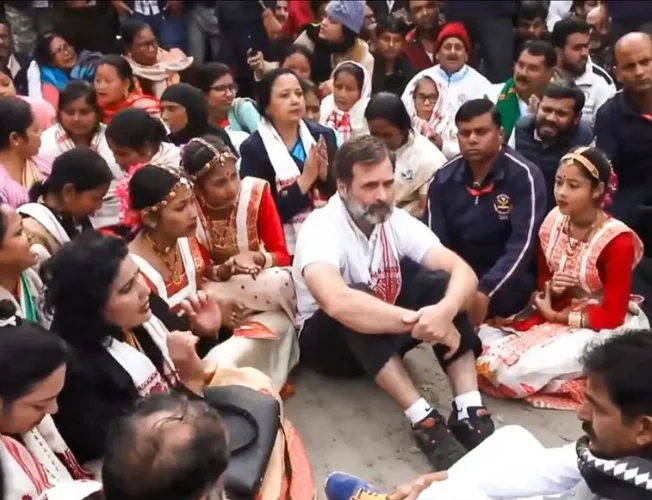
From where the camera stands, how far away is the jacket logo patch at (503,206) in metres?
3.41

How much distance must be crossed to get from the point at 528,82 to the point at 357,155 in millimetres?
1995

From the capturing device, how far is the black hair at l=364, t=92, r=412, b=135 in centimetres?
384

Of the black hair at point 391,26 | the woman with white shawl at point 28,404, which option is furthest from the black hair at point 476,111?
the black hair at point 391,26

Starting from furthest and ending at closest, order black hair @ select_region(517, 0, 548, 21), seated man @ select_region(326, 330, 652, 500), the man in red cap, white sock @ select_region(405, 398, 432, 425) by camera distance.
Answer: black hair @ select_region(517, 0, 548, 21)
the man in red cap
white sock @ select_region(405, 398, 432, 425)
seated man @ select_region(326, 330, 652, 500)

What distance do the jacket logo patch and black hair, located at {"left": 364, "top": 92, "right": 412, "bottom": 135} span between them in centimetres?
69

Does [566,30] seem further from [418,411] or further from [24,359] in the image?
[24,359]

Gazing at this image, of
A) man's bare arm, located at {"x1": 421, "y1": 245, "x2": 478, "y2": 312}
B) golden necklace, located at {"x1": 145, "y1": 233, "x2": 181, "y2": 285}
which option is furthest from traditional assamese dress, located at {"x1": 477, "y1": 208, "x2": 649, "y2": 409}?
golden necklace, located at {"x1": 145, "y1": 233, "x2": 181, "y2": 285}

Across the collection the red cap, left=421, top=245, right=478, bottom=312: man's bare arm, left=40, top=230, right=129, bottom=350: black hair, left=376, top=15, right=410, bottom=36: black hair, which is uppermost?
left=40, top=230, right=129, bottom=350: black hair

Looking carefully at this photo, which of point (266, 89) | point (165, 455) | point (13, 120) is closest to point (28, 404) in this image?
point (165, 455)

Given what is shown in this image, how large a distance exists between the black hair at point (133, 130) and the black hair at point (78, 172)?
0.54m

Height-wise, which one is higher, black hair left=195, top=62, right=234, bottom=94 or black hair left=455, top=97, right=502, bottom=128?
black hair left=455, top=97, right=502, bottom=128

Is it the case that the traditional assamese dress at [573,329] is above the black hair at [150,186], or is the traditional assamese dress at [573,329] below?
below

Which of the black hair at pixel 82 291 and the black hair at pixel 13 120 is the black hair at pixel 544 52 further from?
the black hair at pixel 82 291

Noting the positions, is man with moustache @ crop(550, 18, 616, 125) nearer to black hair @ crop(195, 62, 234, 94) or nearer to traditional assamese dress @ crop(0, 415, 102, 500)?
black hair @ crop(195, 62, 234, 94)
